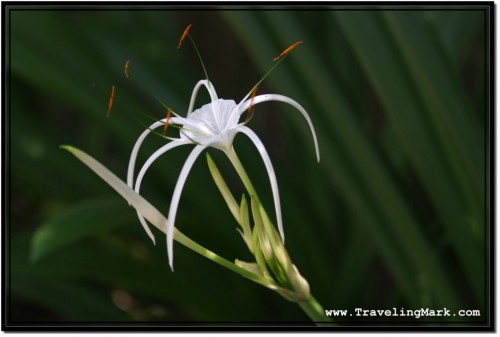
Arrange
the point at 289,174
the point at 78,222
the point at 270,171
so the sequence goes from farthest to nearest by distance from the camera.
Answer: the point at 289,174 → the point at 78,222 → the point at 270,171

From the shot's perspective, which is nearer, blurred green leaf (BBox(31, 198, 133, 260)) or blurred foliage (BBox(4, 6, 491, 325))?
blurred green leaf (BBox(31, 198, 133, 260))

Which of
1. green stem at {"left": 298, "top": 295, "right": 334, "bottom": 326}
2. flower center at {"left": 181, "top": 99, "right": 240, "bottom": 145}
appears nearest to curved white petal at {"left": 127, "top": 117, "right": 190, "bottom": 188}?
flower center at {"left": 181, "top": 99, "right": 240, "bottom": 145}

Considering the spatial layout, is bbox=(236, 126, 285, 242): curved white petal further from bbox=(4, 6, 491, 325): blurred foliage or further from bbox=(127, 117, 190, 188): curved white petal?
bbox=(4, 6, 491, 325): blurred foliage

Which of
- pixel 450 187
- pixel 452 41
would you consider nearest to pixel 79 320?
pixel 450 187

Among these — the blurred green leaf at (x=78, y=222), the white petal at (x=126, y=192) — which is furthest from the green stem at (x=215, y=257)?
the blurred green leaf at (x=78, y=222)

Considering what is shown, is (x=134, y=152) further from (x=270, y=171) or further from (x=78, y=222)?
(x=78, y=222)

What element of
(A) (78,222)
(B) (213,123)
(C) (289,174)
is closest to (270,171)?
(B) (213,123)

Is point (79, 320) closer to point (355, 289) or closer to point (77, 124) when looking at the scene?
point (355, 289)

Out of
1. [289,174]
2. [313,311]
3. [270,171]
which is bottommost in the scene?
[289,174]
